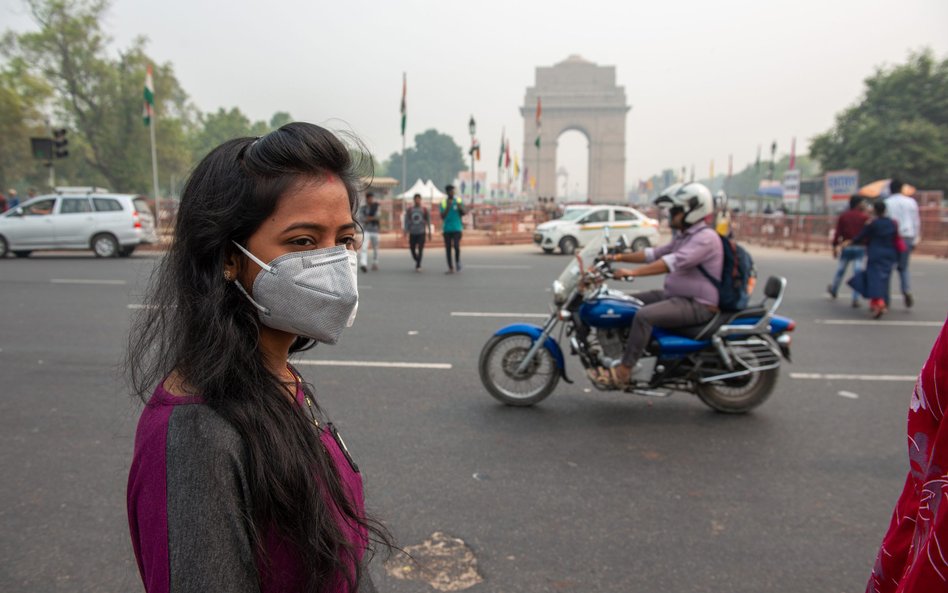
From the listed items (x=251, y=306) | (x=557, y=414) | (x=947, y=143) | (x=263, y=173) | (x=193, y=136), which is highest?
(x=193, y=136)

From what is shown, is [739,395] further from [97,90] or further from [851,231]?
[97,90]

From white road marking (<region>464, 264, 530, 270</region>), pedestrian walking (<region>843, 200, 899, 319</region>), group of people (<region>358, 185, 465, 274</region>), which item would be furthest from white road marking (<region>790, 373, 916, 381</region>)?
white road marking (<region>464, 264, 530, 270</region>)

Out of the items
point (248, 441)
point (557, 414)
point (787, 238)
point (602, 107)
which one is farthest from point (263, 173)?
point (602, 107)

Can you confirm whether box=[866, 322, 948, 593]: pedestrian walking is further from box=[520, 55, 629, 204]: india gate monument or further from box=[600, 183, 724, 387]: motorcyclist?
box=[520, 55, 629, 204]: india gate monument

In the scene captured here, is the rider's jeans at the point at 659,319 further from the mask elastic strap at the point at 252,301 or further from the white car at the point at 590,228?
the white car at the point at 590,228

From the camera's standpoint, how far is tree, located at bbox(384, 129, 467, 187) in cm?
12169

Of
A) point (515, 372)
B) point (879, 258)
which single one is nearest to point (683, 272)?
point (515, 372)

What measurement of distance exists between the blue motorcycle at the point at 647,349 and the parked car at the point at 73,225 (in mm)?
14088

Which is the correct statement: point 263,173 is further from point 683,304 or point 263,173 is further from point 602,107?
point 602,107

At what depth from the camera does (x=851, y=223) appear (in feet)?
34.2

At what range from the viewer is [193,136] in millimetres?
71250

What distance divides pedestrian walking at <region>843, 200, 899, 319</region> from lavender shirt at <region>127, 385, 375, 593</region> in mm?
9891

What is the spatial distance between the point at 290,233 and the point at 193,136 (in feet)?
258

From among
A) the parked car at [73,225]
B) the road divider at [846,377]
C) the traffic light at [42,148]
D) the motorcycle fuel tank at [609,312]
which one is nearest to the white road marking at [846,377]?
the road divider at [846,377]
